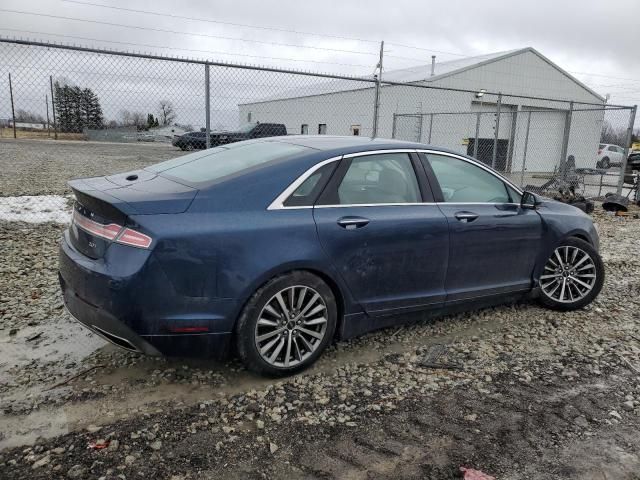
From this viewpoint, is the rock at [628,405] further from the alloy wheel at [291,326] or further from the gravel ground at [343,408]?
the alloy wheel at [291,326]

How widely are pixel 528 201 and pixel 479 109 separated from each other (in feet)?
66.3

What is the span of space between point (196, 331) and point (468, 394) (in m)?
1.76

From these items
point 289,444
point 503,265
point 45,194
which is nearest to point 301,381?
point 289,444

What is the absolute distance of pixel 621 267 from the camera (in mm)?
6555

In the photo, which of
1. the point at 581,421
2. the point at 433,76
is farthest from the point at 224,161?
the point at 433,76

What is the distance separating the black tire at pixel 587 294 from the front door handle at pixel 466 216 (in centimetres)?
118

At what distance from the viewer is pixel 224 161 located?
11.9ft

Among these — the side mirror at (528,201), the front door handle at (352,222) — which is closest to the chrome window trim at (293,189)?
the front door handle at (352,222)

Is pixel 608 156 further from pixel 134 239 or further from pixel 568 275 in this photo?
pixel 134 239

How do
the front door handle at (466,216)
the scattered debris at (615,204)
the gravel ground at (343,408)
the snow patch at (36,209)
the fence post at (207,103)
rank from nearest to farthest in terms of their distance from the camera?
the gravel ground at (343,408) < the front door handle at (466,216) < the fence post at (207,103) < the snow patch at (36,209) < the scattered debris at (615,204)

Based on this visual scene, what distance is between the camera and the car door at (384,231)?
338 centimetres

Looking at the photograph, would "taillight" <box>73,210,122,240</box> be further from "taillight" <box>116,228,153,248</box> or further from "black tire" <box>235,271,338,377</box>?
"black tire" <box>235,271,338,377</box>

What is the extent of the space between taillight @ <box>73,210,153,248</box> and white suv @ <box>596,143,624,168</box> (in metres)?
29.4

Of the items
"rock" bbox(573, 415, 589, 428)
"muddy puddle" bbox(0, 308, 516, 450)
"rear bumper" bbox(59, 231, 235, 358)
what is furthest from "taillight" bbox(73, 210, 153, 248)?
"rock" bbox(573, 415, 589, 428)
